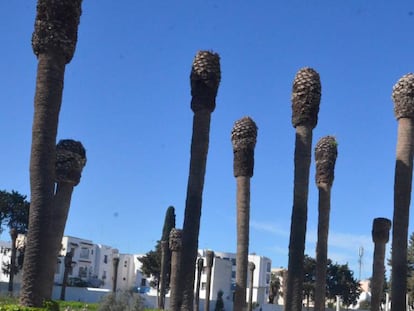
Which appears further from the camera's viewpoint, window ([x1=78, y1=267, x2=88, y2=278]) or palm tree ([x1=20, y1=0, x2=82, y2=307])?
window ([x1=78, y1=267, x2=88, y2=278])

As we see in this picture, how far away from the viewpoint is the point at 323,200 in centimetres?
2444

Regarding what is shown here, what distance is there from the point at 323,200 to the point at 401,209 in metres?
6.16

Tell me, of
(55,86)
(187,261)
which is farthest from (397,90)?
(55,86)

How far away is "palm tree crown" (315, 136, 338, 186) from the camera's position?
81.4 feet

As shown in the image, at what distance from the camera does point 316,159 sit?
84.0 ft

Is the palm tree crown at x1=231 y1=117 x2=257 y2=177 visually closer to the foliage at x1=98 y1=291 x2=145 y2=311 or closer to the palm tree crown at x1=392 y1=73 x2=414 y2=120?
the palm tree crown at x1=392 y1=73 x2=414 y2=120

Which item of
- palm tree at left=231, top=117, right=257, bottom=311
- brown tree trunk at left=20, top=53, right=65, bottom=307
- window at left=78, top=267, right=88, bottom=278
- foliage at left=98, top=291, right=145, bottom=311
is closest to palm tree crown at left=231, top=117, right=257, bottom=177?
palm tree at left=231, top=117, right=257, bottom=311

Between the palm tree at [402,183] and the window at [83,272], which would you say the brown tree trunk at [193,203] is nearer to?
the palm tree at [402,183]

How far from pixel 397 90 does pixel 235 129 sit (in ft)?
22.5

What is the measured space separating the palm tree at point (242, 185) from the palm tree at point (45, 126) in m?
8.90

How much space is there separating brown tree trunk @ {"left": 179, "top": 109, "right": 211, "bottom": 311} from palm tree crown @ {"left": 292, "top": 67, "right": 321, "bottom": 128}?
9.30ft

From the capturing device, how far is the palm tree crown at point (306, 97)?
2067 cm

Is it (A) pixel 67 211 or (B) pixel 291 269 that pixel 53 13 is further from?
(B) pixel 291 269

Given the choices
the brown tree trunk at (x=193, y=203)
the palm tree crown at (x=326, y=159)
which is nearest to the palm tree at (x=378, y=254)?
the palm tree crown at (x=326, y=159)
